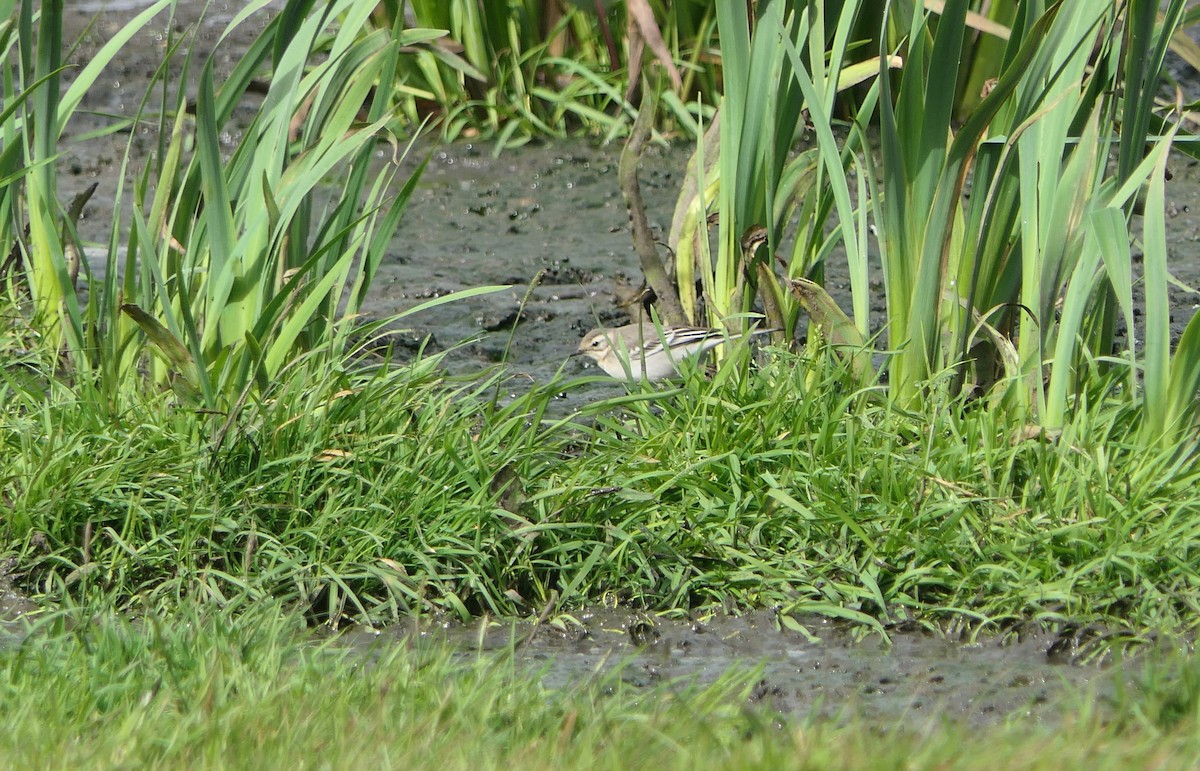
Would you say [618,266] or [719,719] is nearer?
[719,719]

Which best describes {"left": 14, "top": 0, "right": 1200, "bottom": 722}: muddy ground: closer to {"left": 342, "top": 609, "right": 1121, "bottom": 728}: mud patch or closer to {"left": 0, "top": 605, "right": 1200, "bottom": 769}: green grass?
{"left": 342, "top": 609, "right": 1121, "bottom": 728}: mud patch

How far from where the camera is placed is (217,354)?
14.1 ft

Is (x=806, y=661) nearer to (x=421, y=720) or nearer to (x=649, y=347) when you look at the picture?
(x=421, y=720)

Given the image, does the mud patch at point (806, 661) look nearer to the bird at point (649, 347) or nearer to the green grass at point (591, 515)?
the green grass at point (591, 515)

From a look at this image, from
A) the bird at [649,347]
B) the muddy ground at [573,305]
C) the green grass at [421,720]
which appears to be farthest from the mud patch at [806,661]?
the bird at [649,347]

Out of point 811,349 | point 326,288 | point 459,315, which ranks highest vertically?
point 326,288

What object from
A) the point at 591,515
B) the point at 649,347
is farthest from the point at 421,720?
the point at 649,347

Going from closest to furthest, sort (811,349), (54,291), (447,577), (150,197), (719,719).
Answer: (719,719)
(447,577)
(811,349)
(54,291)
(150,197)

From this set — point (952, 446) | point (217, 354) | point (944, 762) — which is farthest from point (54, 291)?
point (944, 762)

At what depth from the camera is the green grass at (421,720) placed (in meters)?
2.54

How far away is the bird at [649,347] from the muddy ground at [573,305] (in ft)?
0.59

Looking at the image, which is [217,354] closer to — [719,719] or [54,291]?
[54,291]

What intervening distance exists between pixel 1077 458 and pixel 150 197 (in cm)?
548

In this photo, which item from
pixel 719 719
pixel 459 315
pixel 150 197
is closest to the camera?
pixel 719 719
